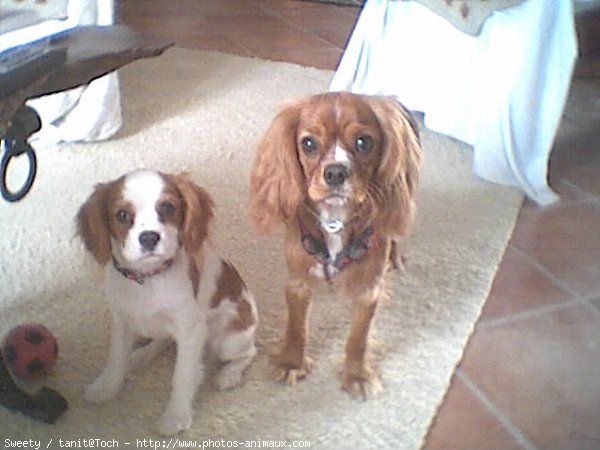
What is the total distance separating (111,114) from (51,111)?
0.18 metres

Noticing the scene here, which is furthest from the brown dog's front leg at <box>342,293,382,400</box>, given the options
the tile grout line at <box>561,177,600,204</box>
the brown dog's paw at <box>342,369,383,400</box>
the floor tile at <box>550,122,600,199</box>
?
the floor tile at <box>550,122,600,199</box>

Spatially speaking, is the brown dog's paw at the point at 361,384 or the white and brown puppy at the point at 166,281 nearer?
the white and brown puppy at the point at 166,281

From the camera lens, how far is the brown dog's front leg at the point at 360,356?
137cm


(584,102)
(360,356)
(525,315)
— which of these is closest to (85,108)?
(360,356)

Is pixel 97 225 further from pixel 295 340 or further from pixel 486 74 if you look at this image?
pixel 486 74

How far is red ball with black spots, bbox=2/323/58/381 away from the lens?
132cm

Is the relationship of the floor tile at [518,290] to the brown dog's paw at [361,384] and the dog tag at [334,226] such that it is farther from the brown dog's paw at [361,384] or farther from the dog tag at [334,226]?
the dog tag at [334,226]

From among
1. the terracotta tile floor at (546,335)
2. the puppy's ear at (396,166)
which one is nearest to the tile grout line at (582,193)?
the terracotta tile floor at (546,335)

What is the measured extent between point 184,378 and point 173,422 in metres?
0.08

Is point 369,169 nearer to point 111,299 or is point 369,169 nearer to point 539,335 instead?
point 111,299

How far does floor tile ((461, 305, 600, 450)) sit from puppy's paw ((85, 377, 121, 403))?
2.26 ft

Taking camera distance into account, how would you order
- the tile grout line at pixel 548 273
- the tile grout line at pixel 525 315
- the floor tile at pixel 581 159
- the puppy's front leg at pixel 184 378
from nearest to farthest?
the puppy's front leg at pixel 184 378
the tile grout line at pixel 525 315
the tile grout line at pixel 548 273
the floor tile at pixel 581 159

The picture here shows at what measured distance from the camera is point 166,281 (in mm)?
1216

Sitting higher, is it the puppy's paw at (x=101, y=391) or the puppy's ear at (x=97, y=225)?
the puppy's ear at (x=97, y=225)
